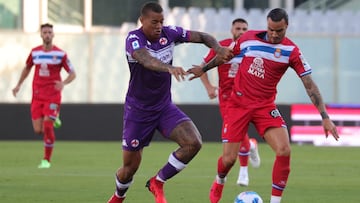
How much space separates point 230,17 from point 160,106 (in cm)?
1767

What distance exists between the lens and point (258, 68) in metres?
11.5

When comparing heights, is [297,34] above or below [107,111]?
above

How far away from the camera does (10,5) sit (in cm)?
2923

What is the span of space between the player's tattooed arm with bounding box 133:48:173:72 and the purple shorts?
2.79 ft

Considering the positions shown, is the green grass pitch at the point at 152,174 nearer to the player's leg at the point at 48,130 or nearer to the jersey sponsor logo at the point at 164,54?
the player's leg at the point at 48,130

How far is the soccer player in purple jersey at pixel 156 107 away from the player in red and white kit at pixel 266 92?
2.71ft

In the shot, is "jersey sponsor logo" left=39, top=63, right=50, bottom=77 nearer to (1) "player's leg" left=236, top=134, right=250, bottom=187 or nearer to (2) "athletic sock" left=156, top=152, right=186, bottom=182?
(1) "player's leg" left=236, top=134, right=250, bottom=187

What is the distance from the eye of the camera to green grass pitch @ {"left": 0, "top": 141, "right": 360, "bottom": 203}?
12.6m

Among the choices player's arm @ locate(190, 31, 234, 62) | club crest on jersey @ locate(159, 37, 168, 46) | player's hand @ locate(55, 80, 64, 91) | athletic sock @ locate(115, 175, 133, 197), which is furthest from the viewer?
player's hand @ locate(55, 80, 64, 91)

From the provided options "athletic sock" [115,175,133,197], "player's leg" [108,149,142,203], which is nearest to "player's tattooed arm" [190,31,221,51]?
"player's leg" [108,149,142,203]

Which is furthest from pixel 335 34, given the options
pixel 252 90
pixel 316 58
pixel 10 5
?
pixel 252 90

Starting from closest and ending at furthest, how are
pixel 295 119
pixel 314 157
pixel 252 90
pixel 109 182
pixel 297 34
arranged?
1. pixel 252 90
2. pixel 109 182
3. pixel 314 157
4. pixel 295 119
5. pixel 297 34

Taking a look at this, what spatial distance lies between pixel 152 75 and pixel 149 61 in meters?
0.66

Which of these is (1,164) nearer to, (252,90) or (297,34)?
(252,90)
